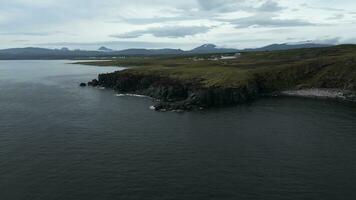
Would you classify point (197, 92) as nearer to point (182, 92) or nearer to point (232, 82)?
point (182, 92)

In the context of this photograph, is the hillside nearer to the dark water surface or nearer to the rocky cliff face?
the rocky cliff face

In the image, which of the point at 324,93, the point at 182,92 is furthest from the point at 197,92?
the point at 324,93

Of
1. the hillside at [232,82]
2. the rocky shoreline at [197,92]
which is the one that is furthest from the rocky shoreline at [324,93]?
the hillside at [232,82]

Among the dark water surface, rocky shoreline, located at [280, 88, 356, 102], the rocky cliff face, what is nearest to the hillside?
the rocky cliff face

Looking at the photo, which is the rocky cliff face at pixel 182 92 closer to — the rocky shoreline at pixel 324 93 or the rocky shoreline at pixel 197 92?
the rocky shoreline at pixel 197 92

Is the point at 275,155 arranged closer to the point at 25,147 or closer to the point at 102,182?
the point at 102,182

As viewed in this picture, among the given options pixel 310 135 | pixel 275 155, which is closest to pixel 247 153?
pixel 275 155

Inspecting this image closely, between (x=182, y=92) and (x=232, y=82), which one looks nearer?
(x=182, y=92)
